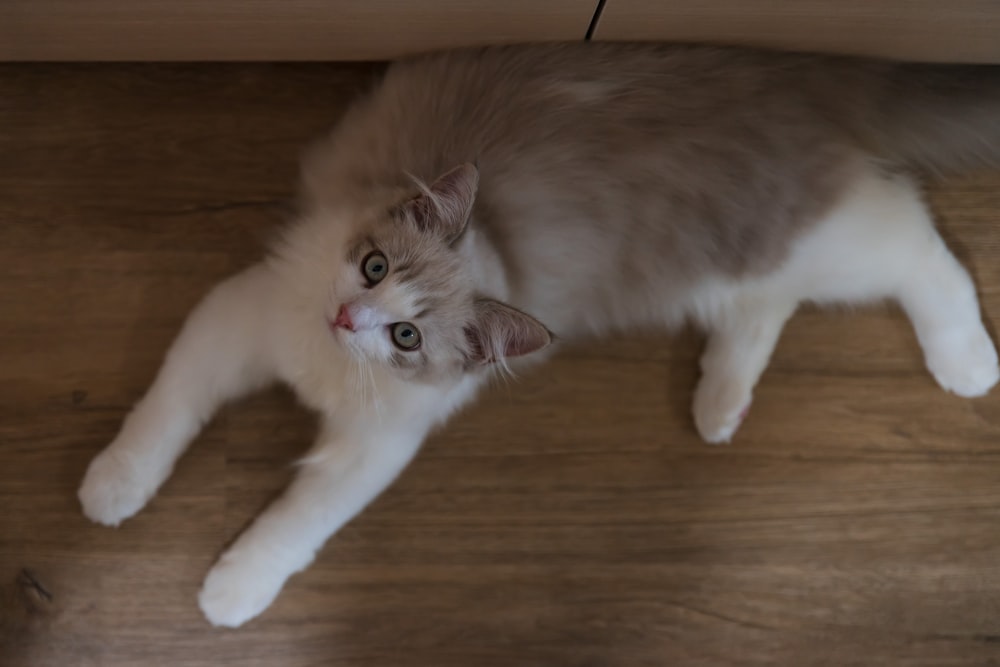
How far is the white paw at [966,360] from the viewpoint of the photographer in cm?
156

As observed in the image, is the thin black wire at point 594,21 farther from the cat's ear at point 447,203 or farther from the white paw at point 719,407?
the white paw at point 719,407

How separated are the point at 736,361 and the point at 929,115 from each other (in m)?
0.55

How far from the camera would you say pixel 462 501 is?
1547mm

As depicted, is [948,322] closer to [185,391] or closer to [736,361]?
[736,361]

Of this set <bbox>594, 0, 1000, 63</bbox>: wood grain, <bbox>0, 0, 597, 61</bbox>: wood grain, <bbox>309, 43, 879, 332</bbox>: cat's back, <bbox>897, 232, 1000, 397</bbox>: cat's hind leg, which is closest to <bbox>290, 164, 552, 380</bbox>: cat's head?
<bbox>309, 43, 879, 332</bbox>: cat's back

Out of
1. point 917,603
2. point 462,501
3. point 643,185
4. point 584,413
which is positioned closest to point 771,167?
point 643,185

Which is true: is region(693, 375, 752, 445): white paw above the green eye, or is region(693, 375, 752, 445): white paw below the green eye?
below

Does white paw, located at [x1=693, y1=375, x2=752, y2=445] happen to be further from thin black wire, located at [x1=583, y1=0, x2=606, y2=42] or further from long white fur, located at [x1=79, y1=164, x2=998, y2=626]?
thin black wire, located at [x1=583, y1=0, x2=606, y2=42]

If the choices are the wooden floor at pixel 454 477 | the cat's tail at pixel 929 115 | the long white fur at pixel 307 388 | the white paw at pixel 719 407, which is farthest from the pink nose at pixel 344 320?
the cat's tail at pixel 929 115

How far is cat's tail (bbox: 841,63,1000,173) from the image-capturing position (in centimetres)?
139

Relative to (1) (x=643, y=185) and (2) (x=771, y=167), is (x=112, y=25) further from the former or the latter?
(2) (x=771, y=167)

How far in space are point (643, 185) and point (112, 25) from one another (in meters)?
0.96

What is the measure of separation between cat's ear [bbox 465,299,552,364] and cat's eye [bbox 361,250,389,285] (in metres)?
0.15

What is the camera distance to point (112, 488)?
1.40 meters
